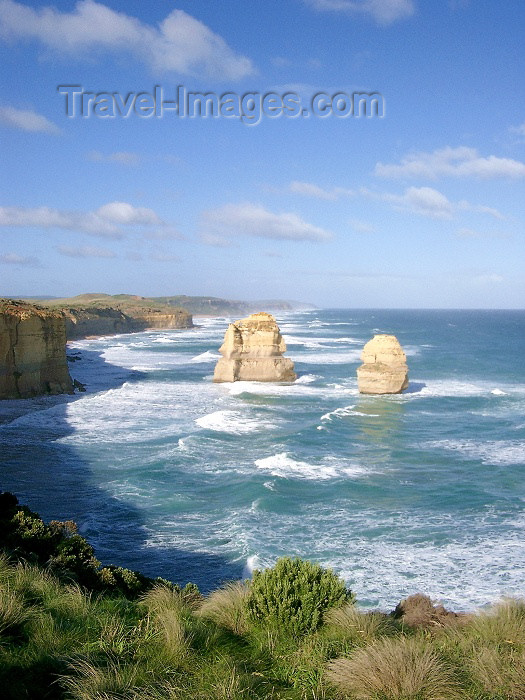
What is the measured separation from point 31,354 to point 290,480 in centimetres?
2104

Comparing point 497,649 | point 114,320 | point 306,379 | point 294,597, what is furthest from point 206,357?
point 497,649

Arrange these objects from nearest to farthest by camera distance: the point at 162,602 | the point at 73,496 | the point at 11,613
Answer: the point at 11,613 < the point at 162,602 < the point at 73,496

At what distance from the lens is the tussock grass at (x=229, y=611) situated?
8039 millimetres

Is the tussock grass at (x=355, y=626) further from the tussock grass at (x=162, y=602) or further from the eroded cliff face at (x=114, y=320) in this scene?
the eroded cliff face at (x=114, y=320)

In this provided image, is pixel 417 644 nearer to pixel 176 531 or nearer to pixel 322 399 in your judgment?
pixel 176 531

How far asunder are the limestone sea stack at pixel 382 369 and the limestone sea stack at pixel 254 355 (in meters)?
7.54

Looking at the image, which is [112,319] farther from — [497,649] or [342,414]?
[497,649]

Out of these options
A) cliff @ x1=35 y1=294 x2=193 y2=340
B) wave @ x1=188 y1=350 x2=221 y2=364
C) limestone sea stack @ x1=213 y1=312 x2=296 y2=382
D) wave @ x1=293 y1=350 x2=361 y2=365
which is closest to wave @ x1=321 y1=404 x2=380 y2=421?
limestone sea stack @ x1=213 y1=312 x2=296 y2=382

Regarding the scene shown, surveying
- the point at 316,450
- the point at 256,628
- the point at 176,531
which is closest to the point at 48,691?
the point at 256,628

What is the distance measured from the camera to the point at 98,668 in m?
5.99

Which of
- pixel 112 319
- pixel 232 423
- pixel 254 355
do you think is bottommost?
pixel 232 423

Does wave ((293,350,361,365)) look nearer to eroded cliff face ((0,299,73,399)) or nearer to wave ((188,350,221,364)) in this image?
wave ((188,350,221,364))

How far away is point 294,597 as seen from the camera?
8.23 m

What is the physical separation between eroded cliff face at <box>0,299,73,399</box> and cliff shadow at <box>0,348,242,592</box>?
1398 mm
